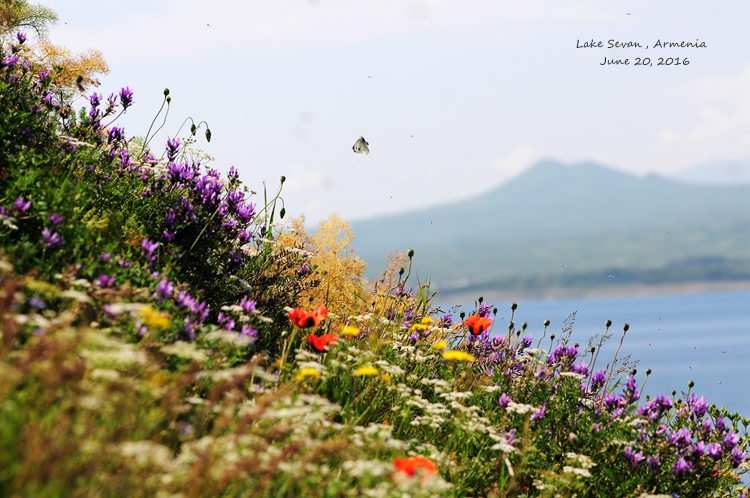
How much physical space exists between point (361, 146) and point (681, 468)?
497 centimetres

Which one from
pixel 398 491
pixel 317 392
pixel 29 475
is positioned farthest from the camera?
pixel 317 392

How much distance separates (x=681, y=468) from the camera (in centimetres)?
526

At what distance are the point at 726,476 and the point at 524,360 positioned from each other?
6.32 ft

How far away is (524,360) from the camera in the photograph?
6500 millimetres

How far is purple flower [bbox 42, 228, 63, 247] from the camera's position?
178 inches

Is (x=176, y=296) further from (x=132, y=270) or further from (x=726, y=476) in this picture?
(x=726, y=476)

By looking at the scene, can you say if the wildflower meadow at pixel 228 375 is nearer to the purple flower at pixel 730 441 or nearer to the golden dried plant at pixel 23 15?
the purple flower at pixel 730 441

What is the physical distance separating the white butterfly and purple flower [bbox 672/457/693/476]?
481 cm

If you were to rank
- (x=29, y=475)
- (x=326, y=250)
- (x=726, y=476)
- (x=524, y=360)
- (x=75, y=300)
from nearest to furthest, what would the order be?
(x=29, y=475), (x=75, y=300), (x=726, y=476), (x=524, y=360), (x=326, y=250)

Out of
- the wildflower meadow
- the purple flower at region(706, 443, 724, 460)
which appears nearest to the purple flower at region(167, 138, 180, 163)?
the wildflower meadow

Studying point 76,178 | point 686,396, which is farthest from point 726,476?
point 76,178

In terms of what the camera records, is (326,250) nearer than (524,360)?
No

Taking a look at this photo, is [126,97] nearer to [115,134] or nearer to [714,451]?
[115,134]

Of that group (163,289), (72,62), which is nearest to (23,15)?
(72,62)
